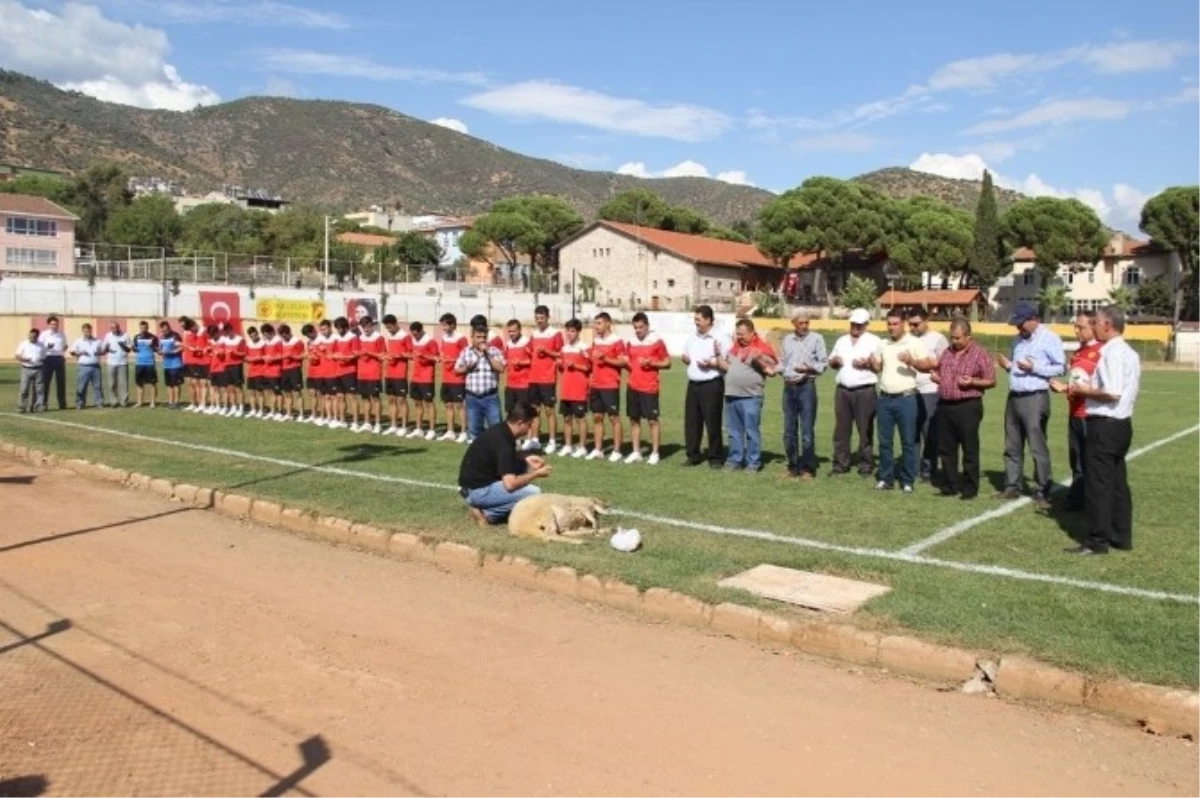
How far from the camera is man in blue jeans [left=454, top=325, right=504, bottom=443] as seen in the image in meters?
13.9

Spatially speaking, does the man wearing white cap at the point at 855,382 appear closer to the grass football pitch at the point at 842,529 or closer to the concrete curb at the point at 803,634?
the grass football pitch at the point at 842,529

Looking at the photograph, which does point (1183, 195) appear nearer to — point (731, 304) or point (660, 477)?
point (731, 304)

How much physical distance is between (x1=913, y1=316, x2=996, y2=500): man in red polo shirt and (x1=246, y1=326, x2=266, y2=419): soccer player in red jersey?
13018 millimetres

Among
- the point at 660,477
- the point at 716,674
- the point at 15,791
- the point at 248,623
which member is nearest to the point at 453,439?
the point at 660,477

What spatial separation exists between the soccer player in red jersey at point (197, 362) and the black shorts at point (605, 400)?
10.3 metres

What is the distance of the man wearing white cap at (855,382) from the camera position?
1129cm

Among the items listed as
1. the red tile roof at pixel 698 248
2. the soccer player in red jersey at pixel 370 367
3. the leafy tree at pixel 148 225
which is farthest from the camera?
the leafy tree at pixel 148 225

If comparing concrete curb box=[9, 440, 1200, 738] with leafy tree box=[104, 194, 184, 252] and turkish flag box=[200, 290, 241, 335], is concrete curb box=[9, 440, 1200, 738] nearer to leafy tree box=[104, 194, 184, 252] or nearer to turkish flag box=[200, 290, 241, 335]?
turkish flag box=[200, 290, 241, 335]

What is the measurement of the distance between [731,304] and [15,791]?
74378mm

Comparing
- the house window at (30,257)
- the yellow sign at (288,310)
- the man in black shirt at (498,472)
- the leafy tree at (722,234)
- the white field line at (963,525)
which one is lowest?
the white field line at (963,525)

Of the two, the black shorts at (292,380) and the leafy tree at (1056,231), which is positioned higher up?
the leafy tree at (1056,231)

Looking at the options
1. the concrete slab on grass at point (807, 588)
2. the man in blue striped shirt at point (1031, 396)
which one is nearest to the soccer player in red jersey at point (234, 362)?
the man in blue striped shirt at point (1031, 396)

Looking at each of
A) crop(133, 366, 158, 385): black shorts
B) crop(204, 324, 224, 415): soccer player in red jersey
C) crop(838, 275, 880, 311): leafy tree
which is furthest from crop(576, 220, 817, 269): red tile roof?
crop(204, 324, 224, 415): soccer player in red jersey

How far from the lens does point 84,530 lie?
378 inches
